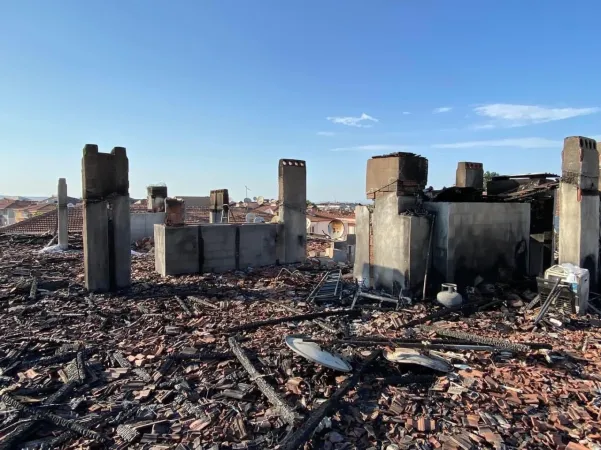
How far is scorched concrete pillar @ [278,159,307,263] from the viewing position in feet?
46.6

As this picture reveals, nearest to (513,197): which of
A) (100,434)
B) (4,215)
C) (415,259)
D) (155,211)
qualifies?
(415,259)

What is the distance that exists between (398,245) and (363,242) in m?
1.20

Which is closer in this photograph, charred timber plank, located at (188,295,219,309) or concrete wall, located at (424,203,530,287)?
charred timber plank, located at (188,295,219,309)

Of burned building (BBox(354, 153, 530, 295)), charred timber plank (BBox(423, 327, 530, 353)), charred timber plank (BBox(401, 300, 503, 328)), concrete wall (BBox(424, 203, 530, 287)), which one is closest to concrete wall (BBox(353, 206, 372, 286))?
burned building (BBox(354, 153, 530, 295))

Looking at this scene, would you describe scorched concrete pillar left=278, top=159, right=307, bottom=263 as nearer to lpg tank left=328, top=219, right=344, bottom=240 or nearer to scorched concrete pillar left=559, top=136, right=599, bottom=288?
lpg tank left=328, top=219, right=344, bottom=240

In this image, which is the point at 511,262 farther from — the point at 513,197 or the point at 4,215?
the point at 4,215

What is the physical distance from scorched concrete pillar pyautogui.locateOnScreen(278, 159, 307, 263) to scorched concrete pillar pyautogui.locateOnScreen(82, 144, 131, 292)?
5291 millimetres

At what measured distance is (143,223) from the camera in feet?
65.7

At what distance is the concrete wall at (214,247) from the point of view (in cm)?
1244

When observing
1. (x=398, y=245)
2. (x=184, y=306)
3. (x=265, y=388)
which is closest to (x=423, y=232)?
(x=398, y=245)

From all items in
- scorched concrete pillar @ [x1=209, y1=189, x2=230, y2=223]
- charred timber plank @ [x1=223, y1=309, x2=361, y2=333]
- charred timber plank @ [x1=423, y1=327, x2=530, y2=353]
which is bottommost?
charred timber plank @ [x1=223, y1=309, x2=361, y2=333]

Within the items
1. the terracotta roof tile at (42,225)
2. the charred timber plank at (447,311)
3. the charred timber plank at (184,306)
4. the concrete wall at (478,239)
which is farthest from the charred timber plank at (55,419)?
the terracotta roof tile at (42,225)

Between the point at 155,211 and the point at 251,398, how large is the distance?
17.6m

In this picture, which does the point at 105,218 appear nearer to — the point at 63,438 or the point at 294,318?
the point at 294,318
